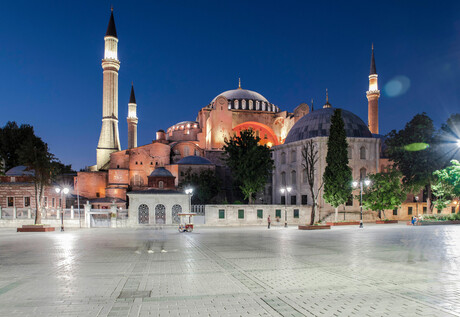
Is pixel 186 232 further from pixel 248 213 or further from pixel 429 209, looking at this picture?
pixel 429 209

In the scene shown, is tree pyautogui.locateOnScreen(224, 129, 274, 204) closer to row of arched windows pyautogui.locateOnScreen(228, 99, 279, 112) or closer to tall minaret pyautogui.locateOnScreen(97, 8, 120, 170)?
row of arched windows pyautogui.locateOnScreen(228, 99, 279, 112)

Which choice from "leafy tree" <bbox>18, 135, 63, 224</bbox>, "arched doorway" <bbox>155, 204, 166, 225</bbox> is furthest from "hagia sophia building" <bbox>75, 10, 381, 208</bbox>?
"leafy tree" <bbox>18, 135, 63, 224</bbox>

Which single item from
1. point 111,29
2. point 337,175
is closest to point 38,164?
point 337,175

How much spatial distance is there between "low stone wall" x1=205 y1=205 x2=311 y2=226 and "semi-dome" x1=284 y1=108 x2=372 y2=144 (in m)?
9.73

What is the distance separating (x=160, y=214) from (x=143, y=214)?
131 cm

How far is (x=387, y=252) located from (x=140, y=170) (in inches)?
1658

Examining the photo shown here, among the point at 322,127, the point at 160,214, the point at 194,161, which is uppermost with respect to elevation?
the point at 322,127

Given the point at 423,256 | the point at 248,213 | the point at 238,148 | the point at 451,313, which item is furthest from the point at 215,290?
the point at 238,148

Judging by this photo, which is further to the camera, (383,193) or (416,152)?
(416,152)

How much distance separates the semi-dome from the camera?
4112 centimetres

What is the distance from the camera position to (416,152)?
3712cm

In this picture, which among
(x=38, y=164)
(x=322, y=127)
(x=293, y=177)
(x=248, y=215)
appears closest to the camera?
(x=38, y=164)

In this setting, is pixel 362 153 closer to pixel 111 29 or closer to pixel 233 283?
pixel 233 283

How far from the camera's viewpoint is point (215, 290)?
7.36m
